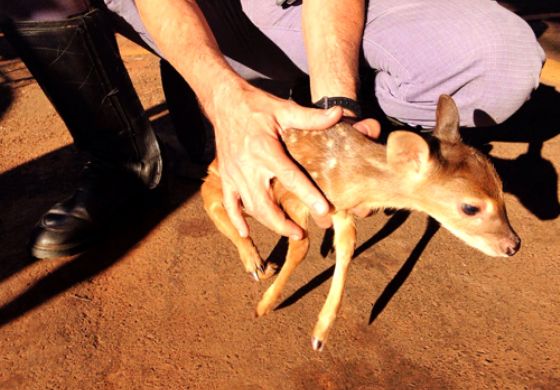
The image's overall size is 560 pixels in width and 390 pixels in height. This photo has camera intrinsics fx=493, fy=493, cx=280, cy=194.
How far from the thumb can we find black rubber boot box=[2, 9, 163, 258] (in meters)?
1.16

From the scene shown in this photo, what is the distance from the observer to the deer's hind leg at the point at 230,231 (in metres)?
2.54

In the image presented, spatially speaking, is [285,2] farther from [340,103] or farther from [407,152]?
[407,152]

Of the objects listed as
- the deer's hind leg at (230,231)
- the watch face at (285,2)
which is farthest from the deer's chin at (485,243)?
the watch face at (285,2)

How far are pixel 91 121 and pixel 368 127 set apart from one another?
157 cm

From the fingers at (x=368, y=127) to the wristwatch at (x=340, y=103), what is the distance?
65mm

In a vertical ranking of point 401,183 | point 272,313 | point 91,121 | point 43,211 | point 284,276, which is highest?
point 91,121

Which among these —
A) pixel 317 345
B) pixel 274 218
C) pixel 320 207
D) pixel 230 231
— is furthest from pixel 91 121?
pixel 317 345

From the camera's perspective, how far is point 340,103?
224cm

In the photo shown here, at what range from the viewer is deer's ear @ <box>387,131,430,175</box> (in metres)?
1.96

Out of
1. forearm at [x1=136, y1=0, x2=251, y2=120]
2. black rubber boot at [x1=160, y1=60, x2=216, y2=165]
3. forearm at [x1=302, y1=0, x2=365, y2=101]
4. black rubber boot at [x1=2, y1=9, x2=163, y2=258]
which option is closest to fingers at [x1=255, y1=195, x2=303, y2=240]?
forearm at [x1=136, y1=0, x2=251, y2=120]

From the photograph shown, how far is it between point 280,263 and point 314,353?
628 millimetres

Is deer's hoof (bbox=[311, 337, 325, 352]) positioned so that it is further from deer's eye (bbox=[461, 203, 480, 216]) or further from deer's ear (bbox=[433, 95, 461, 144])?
deer's ear (bbox=[433, 95, 461, 144])

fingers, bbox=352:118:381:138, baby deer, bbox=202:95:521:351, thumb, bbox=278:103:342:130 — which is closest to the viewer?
thumb, bbox=278:103:342:130

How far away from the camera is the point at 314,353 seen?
222cm
